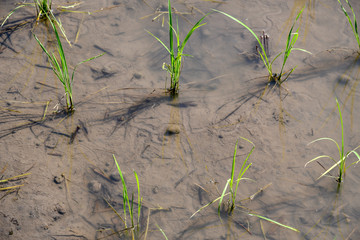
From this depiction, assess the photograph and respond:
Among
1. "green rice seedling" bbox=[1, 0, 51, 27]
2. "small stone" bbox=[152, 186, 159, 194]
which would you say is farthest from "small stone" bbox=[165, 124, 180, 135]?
"green rice seedling" bbox=[1, 0, 51, 27]

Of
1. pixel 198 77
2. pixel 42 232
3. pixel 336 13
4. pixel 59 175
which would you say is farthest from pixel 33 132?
pixel 336 13

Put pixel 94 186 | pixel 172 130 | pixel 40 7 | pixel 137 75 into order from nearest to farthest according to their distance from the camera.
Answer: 1. pixel 94 186
2. pixel 172 130
3. pixel 137 75
4. pixel 40 7

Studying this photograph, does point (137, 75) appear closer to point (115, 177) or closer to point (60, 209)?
point (115, 177)

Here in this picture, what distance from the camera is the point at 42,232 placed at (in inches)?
101

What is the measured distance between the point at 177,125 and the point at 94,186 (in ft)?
2.62

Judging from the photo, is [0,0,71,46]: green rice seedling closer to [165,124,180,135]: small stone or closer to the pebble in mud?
[165,124,180,135]: small stone

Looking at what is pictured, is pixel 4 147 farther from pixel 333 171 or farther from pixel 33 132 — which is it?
pixel 333 171

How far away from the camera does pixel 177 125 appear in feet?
10.5

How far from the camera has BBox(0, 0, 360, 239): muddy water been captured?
269 centimetres

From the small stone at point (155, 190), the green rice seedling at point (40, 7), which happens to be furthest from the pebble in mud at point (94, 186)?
the green rice seedling at point (40, 7)

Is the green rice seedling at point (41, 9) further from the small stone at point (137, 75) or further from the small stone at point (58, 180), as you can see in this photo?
the small stone at point (58, 180)

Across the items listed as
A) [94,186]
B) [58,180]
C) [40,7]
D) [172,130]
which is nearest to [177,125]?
[172,130]

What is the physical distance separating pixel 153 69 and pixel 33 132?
111 centimetres

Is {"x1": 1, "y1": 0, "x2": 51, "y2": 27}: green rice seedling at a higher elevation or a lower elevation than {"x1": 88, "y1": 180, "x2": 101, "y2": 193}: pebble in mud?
higher
